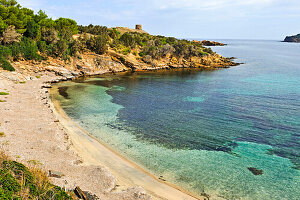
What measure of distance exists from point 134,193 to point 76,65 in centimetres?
6579

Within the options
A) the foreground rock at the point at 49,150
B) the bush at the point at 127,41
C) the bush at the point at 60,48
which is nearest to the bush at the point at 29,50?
the bush at the point at 60,48

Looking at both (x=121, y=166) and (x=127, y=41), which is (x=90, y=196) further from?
(x=127, y=41)

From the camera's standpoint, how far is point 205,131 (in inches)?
1217

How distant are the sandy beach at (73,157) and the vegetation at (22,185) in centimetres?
261

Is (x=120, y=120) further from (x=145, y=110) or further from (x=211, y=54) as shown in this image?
(x=211, y=54)

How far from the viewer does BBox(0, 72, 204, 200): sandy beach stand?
17.7 meters

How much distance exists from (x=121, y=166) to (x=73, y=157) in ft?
17.3

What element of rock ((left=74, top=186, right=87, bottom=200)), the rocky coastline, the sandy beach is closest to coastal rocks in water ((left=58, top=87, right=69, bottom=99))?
the rocky coastline

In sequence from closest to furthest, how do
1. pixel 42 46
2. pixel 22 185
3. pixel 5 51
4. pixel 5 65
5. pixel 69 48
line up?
pixel 22 185, pixel 5 65, pixel 5 51, pixel 42 46, pixel 69 48

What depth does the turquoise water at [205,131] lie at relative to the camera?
20.5 metres

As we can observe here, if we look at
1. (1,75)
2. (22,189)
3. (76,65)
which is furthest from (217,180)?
(76,65)

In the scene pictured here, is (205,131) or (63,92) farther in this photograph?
(63,92)

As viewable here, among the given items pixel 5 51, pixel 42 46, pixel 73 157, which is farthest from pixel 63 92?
pixel 73 157

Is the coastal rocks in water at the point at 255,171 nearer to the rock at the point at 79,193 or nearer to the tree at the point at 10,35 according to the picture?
the rock at the point at 79,193
